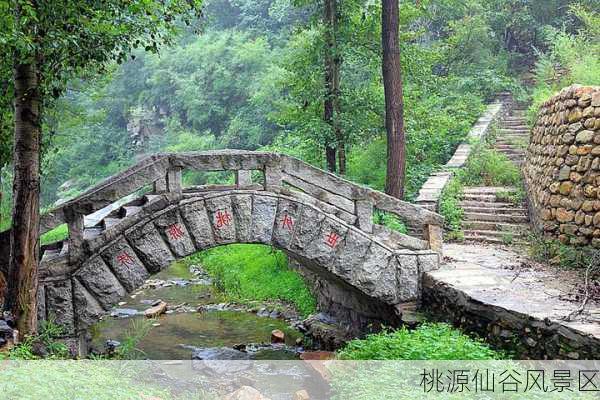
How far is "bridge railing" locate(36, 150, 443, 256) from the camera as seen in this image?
23.4ft

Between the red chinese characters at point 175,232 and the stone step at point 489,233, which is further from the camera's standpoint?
the stone step at point 489,233

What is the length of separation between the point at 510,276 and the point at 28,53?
6403mm

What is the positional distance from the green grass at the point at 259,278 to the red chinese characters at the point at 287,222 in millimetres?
4164

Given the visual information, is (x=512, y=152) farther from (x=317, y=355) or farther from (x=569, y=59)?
(x=317, y=355)

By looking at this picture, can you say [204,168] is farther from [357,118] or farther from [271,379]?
[357,118]

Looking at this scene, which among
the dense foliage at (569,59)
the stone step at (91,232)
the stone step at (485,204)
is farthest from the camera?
the dense foliage at (569,59)

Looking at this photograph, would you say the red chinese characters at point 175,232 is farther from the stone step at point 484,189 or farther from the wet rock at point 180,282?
the wet rock at point 180,282

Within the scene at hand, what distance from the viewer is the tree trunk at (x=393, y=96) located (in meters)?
10.6

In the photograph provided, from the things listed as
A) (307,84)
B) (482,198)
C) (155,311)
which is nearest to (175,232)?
(155,311)

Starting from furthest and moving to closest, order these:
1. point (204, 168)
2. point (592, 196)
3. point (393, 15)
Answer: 1. point (393, 15)
2. point (592, 196)
3. point (204, 168)

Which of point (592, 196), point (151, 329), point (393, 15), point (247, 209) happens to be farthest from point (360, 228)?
point (151, 329)

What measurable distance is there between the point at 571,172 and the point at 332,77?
219 inches

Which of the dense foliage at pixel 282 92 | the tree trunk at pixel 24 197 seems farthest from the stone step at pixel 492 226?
the tree trunk at pixel 24 197

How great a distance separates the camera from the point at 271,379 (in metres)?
8.65
